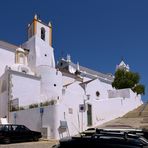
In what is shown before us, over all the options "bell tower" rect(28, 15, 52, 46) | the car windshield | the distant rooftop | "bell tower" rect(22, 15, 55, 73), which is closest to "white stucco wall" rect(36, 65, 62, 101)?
"bell tower" rect(22, 15, 55, 73)

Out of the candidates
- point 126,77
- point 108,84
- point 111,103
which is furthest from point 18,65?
point 108,84

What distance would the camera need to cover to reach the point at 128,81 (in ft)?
156

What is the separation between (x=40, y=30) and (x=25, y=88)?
13.9 m

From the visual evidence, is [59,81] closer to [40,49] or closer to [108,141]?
[40,49]

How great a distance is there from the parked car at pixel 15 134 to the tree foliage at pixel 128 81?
2875cm

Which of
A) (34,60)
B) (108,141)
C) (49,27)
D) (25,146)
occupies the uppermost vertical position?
(49,27)

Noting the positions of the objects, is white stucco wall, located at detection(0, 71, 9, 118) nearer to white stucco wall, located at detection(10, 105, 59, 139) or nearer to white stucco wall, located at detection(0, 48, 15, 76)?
white stucco wall, located at detection(0, 48, 15, 76)

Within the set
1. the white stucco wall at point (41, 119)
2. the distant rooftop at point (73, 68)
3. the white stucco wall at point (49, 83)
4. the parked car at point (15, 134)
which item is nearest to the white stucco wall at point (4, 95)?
the white stucco wall at point (41, 119)

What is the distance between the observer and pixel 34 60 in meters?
42.7

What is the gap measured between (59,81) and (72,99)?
36.5 ft

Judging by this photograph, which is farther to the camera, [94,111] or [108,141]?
[94,111]

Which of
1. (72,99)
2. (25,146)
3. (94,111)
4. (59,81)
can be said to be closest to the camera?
(25,146)

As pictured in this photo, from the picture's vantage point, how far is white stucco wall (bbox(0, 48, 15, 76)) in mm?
38625

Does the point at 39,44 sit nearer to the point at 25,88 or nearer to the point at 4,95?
the point at 25,88
